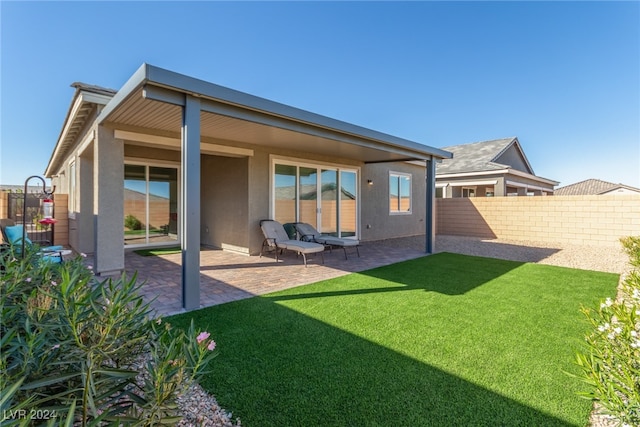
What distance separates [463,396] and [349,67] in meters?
14.2

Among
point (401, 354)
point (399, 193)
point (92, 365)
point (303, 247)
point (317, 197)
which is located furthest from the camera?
point (399, 193)

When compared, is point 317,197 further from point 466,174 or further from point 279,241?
point 466,174

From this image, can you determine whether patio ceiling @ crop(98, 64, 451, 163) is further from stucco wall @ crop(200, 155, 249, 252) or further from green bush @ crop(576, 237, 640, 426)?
green bush @ crop(576, 237, 640, 426)

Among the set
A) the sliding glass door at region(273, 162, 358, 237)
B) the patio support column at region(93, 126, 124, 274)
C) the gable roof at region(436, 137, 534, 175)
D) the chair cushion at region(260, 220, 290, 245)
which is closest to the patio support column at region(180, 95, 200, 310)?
the patio support column at region(93, 126, 124, 274)

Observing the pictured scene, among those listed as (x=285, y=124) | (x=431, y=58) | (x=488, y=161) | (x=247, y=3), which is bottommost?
(x=285, y=124)

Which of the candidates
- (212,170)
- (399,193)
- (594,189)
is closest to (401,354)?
(212,170)

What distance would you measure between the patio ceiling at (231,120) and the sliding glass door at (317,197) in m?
0.82

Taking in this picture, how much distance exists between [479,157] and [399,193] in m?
9.21

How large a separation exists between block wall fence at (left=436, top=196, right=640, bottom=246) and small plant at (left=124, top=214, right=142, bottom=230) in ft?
43.3

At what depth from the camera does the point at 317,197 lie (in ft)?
34.8

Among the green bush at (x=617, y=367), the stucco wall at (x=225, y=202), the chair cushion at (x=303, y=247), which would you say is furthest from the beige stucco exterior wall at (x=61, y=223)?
the green bush at (x=617, y=367)

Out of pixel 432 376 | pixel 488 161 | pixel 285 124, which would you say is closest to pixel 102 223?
pixel 285 124

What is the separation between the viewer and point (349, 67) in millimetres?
14258

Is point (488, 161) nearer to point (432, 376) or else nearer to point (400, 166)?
point (400, 166)
